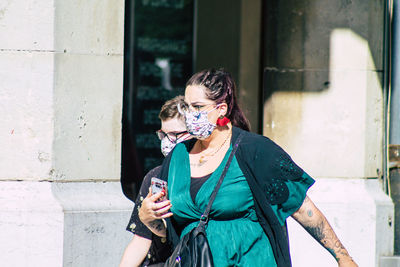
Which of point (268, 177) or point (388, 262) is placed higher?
point (268, 177)

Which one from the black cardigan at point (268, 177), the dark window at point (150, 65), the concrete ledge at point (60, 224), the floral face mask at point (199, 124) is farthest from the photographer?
the dark window at point (150, 65)

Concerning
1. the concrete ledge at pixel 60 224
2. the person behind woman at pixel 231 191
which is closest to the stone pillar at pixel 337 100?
the concrete ledge at pixel 60 224

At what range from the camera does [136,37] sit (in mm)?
8609

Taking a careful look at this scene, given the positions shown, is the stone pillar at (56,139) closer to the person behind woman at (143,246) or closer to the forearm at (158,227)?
the person behind woman at (143,246)

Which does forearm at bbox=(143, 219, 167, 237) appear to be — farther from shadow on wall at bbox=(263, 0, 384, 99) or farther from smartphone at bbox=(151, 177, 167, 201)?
shadow on wall at bbox=(263, 0, 384, 99)

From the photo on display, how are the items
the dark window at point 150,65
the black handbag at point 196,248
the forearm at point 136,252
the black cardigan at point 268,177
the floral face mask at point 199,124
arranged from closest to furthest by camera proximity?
the black handbag at point 196,248, the black cardigan at point 268,177, the floral face mask at point 199,124, the forearm at point 136,252, the dark window at point 150,65

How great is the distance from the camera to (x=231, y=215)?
12.7 feet

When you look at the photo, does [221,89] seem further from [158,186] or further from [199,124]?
[158,186]

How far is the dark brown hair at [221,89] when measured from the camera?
4.04 m

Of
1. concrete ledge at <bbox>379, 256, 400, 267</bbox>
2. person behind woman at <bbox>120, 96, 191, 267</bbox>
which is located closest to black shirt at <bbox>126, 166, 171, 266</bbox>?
person behind woman at <bbox>120, 96, 191, 267</bbox>

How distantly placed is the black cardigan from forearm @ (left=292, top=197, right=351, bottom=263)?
5.7 inches

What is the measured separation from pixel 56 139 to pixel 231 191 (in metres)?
2.27

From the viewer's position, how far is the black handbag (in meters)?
3.77

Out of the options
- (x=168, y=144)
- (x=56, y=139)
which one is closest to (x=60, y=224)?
(x=56, y=139)
